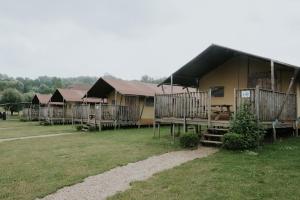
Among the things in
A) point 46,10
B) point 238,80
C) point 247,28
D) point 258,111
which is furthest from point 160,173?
point 247,28

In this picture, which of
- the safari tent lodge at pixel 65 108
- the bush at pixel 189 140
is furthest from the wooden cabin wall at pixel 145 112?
the bush at pixel 189 140

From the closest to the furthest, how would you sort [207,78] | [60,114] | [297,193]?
1. [297,193]
2. [207,78]
3. [60,114]

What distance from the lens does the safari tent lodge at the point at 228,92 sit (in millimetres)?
11406

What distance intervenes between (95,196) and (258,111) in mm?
6679

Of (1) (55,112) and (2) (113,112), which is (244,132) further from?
(1) (55,112)

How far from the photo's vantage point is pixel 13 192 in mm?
6430

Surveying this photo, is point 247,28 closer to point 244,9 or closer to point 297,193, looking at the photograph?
point 244,9

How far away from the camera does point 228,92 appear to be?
1611cm

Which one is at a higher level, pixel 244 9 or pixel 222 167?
pixel 244 9

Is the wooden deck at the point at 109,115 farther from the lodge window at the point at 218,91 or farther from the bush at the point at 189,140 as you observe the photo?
the bush at the point at 189,140

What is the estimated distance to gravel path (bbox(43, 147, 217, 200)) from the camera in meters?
6.18

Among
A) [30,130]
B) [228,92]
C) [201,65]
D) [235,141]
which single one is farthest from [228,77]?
[30,130]

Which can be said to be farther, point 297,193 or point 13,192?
point 13,192

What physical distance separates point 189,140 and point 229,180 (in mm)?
4500
